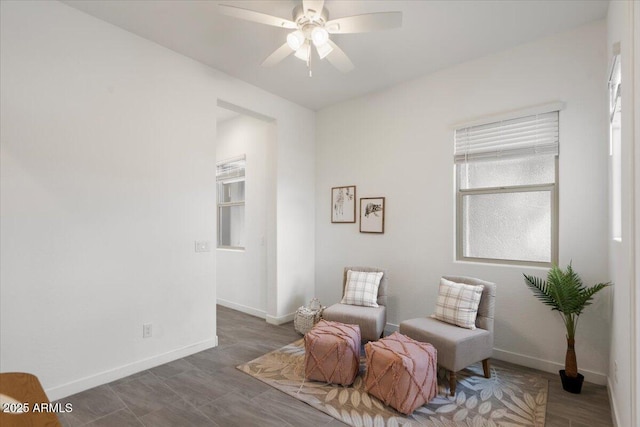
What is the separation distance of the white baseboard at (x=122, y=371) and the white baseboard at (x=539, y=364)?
9.44 ft

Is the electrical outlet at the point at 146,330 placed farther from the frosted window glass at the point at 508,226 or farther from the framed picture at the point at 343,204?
the frosted window glass at the point at 508,226

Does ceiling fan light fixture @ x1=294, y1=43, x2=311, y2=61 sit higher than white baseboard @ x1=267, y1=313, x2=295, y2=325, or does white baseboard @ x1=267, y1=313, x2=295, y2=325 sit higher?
ceiling fan light fixture @ x1=294, y1=43, x2=311, y2=61

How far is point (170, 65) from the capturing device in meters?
3.11

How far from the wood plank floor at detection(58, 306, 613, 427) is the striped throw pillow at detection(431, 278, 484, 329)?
2.41 feet

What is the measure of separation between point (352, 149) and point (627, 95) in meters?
2.87

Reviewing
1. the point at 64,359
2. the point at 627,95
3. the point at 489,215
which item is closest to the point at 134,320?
the point at 64,359

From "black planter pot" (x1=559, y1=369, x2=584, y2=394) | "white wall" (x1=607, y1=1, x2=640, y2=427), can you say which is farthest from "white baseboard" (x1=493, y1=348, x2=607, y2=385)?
"white wall" (x1=607, y1=1, x2=640, y2=427)

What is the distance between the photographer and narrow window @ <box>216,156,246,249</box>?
16.8 feet

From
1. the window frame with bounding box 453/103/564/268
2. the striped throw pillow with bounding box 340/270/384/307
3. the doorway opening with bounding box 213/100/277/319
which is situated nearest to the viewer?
the window frame with bounding box 453/103/564/268

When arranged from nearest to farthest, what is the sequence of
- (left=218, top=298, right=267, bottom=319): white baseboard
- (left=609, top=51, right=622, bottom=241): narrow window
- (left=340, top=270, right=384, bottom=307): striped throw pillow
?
(left=609, top=51, right=622, bottom=241): narrow window < (left=340, top=270, right=384, bottom=307): striped throw pillow < (left=218, top=298, right=267, bottom=319): white baseboard

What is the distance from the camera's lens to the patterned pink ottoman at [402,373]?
7.31 feet

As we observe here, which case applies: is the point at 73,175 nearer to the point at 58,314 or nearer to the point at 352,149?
the point at 58,314

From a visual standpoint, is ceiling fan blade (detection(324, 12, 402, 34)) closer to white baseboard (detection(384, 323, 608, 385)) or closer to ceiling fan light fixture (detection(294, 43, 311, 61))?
ceiling fan light fixture (detection(294, 43, 311, 61))

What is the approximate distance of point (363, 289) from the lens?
3.48 meters
